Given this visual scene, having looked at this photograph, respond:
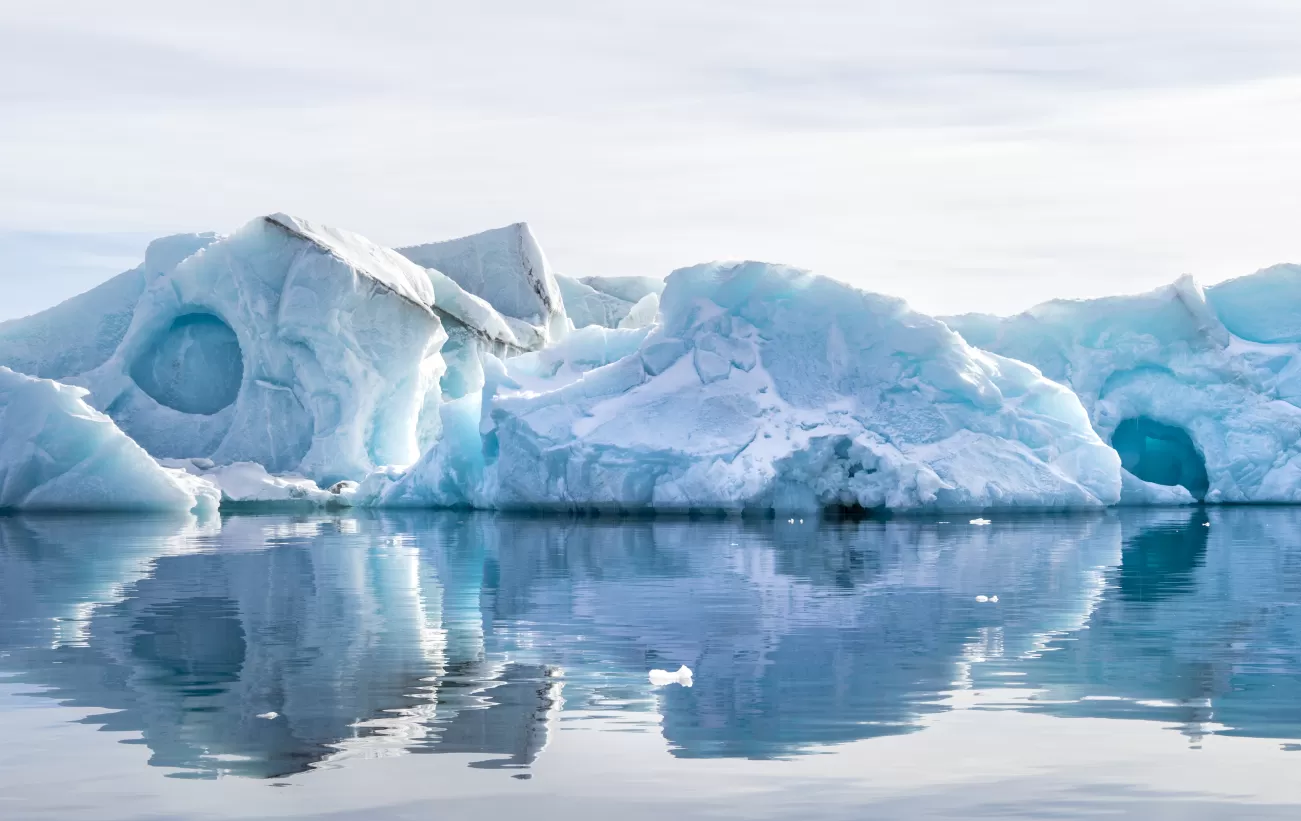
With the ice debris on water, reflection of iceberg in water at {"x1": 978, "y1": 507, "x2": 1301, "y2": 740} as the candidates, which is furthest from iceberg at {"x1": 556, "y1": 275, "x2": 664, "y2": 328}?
reflection of iceberg in water at {"x1": 978, "y1": 507, "x2": 1301, "y2": 740}

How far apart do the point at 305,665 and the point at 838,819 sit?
434 centimetres

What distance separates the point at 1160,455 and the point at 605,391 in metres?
14.6

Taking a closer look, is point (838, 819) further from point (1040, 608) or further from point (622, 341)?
point (622, 341)

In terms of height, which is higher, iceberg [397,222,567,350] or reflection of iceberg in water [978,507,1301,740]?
iceberg [397,222,567,350]

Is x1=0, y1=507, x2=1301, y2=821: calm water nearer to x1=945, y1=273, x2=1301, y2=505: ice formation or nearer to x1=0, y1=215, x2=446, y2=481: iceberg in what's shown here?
x1=945, y1=273, x2=1301, y2=505: ice formation

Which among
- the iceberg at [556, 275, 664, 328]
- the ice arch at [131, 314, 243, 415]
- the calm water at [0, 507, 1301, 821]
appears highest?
the iceberg at [556, 275, 664, 328]

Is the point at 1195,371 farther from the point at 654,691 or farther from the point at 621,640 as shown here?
the point at 654,691

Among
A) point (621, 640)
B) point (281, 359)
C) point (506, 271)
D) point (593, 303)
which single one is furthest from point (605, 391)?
point (593, 303)

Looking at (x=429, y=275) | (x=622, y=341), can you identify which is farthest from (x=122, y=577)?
(x=429, y=275)

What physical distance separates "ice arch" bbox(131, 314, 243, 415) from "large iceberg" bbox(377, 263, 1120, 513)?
9.63m

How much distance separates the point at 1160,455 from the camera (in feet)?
116

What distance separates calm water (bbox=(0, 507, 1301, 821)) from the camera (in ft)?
18.3

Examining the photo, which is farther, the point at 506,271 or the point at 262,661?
the point at 506,271

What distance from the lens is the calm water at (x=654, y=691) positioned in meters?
5.58
